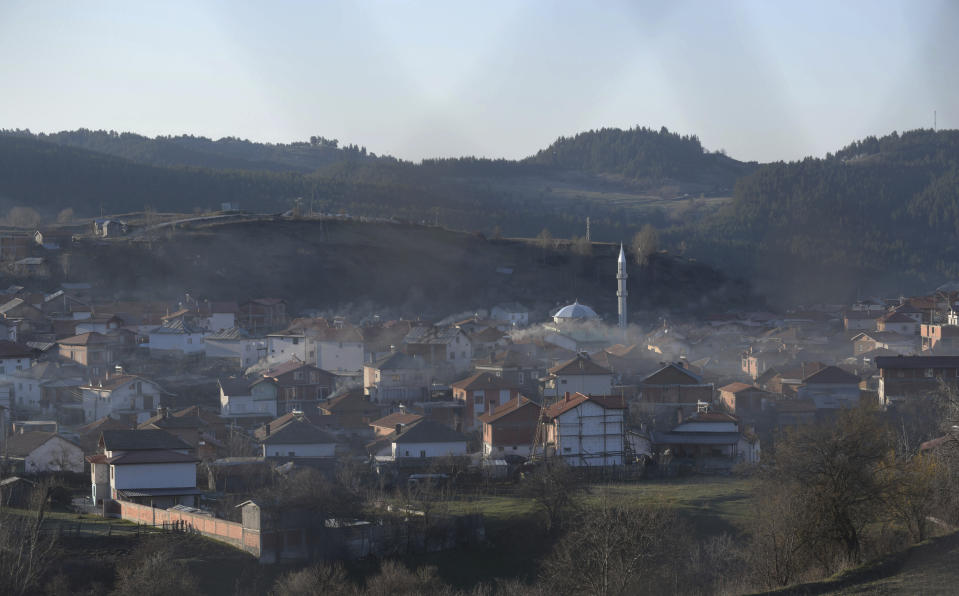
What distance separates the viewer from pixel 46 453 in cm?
1812

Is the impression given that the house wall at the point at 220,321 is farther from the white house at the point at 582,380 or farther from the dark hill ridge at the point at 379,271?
the white house at the point at 582,380

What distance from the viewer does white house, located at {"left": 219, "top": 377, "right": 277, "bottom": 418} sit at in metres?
23.2

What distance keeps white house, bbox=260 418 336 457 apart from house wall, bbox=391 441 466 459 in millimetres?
1051

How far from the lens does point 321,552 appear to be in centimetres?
1388

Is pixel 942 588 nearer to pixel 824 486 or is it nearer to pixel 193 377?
pixel 824 486

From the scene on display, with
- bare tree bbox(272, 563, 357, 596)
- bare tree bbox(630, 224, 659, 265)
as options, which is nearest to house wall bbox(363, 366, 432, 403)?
bare tree bbox(272, 563, 357, 596)

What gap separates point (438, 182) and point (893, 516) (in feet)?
184

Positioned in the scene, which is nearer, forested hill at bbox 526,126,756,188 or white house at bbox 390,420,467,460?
white house at bbox 390,420,467,460

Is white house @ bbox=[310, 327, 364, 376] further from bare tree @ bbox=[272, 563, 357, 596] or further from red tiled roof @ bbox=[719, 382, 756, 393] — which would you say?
bare tree @ bbox=[272, 563, 357, 596]

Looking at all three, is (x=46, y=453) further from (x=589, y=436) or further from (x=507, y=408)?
(x=589, y=436)

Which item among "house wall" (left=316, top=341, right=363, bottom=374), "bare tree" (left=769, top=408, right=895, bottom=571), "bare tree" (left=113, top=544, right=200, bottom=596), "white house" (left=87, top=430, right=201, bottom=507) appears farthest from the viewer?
"house wall" (left=316, top=341, right=363, bottom=374)

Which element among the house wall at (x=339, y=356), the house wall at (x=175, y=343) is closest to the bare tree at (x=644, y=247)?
the house wall at (x=339, y=356)

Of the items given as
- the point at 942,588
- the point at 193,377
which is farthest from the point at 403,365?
the point at 942,588

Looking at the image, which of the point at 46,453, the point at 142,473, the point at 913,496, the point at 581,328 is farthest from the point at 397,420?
the point at 581,328
